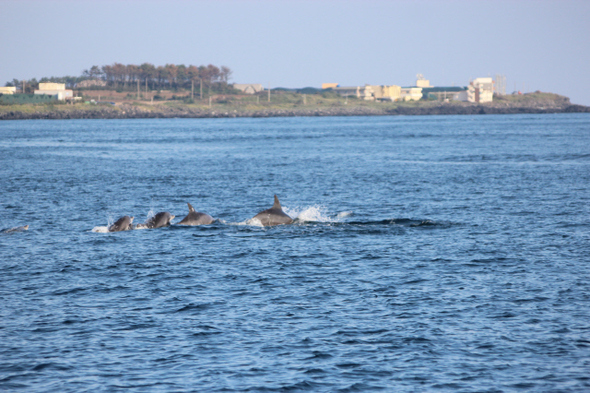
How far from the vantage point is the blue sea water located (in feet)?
38.8

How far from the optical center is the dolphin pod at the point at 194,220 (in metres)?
26.1

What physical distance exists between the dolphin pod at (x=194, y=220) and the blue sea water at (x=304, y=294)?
56 cm

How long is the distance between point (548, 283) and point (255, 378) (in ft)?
32.1

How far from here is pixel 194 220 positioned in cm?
2683

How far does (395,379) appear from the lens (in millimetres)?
11492

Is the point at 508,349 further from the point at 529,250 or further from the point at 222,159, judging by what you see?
the point at 222,159

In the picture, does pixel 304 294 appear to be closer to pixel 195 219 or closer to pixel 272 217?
pixel 272 217

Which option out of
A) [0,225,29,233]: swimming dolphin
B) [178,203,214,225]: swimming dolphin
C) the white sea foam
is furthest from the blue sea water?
[178,203,214,225]: swimming dolphin

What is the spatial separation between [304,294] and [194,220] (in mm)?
11204

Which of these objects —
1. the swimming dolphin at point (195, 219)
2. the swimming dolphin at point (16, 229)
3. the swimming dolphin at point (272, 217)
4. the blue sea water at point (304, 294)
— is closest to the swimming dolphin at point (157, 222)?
the blue sea water at point (304, 294)

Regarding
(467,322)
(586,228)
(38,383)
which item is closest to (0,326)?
(38,383)

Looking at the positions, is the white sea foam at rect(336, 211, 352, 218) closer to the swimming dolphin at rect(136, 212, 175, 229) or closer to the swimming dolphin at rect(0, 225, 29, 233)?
the swimming dolphin at rect(136, 212, 175, 229)

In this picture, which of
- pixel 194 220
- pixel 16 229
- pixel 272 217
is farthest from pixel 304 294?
pixel 16 229

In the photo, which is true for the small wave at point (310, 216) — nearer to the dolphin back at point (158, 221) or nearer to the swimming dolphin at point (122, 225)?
the dolphin back at point (158, 221)
